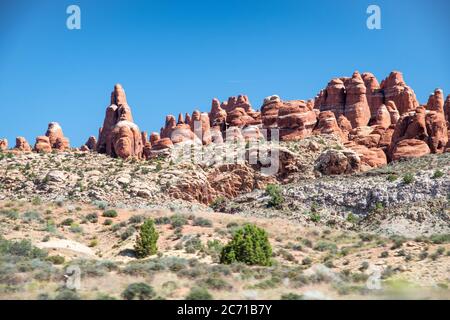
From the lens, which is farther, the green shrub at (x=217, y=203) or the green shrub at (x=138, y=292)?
the green shrub at (x=217, y=203)

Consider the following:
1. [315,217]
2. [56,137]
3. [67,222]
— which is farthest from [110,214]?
[56,137]

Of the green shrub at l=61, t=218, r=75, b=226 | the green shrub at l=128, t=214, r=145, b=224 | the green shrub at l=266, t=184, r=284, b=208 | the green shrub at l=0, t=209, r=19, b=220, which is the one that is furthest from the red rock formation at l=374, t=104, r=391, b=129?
the green shrub at l=0, t=209, r=19, b=220

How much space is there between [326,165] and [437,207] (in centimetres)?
1802

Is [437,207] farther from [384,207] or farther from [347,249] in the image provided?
[347,249]

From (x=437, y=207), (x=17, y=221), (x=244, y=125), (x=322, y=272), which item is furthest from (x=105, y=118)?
(x=322, y=272)

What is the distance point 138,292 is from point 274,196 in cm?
3955

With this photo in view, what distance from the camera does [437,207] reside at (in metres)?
52.5

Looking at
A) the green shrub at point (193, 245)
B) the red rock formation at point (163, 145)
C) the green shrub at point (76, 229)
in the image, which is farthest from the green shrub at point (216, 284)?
the red rock formation at point (163, 145)

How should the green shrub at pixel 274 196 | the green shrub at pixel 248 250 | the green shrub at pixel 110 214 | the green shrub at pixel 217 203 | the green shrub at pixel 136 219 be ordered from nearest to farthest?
1. the green shrub at pixel 248 250
2. the green shrub at pixel 136 219
3. the green shrub at pixel 110 214
4. the green shrub at pixel 274 196
5. the green shrub at pixel 217 203

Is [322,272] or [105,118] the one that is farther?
[105,118]

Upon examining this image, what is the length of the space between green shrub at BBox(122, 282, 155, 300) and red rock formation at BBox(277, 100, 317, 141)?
56124mm

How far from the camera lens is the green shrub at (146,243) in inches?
1556

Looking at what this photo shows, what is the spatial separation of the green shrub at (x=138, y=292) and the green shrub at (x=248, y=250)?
1166cm

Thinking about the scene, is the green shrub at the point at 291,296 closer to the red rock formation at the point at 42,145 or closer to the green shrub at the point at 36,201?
the green shrub at the point at 36,201
